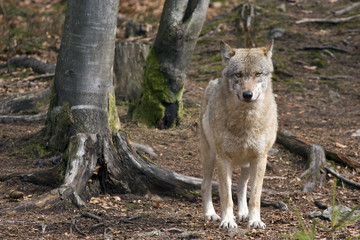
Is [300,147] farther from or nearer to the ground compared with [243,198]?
farther from the ground

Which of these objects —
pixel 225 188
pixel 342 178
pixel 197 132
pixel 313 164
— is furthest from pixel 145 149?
pixel 342 178

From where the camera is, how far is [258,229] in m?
5.14

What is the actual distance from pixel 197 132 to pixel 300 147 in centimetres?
189

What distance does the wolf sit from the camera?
5.29 m

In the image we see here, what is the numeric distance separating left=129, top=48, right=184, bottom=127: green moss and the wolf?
332 centimetres

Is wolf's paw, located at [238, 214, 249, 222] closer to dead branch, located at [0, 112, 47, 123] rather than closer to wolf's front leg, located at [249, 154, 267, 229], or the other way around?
wolf's front leg, located at [249, 154, 267, 229]

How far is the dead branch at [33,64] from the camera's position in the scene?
12.7m

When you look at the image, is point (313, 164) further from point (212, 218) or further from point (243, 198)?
point (212, 218)

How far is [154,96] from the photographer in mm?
8938

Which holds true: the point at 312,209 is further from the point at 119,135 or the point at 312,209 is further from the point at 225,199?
the point at 119,135

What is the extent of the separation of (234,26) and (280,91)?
4.61m

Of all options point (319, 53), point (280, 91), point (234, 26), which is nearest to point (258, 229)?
point (280, 91)

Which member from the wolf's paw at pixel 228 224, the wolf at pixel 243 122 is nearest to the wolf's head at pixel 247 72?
the wolf at pixel 243 122

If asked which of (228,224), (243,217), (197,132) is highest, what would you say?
(197,132)
